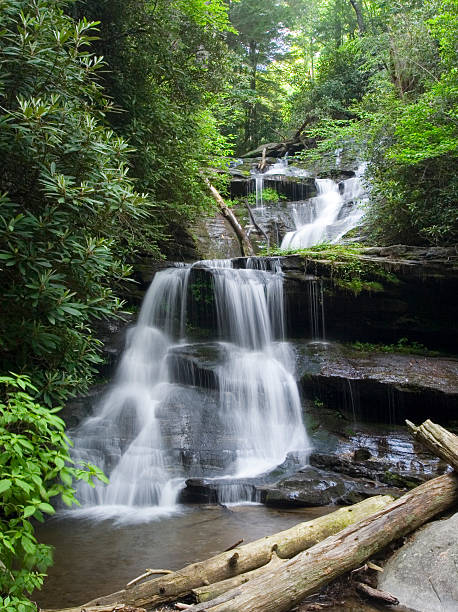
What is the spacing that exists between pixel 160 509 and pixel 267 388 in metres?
3.58

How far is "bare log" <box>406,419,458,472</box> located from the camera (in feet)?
13.5

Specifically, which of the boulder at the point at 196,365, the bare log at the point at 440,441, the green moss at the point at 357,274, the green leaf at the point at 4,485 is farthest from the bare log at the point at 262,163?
the green leaf at the point at 4,485

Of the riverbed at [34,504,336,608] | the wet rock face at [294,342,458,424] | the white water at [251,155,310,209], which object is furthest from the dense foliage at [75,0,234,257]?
the white water at [251,155,310,209]

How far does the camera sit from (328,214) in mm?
17000

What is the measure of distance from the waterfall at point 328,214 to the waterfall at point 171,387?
480 cm

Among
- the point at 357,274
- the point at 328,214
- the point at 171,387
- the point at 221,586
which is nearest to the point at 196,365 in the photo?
the point at 171,387

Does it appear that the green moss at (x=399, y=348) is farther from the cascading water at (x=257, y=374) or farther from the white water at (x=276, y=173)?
the white water at (x=276, y=173)

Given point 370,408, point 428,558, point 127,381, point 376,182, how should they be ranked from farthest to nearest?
point 376,182 < point 127,381 < point 370,408 < point 428,558

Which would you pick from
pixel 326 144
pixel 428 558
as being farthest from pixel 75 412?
pixel 326 144

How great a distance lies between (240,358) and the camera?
987 cm

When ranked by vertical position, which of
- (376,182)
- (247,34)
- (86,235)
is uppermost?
(247,34)

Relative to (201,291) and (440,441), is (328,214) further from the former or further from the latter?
(440,441)

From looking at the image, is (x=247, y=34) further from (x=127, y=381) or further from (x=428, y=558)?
(x=428, y=558)

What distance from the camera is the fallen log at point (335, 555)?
283 centimetres
